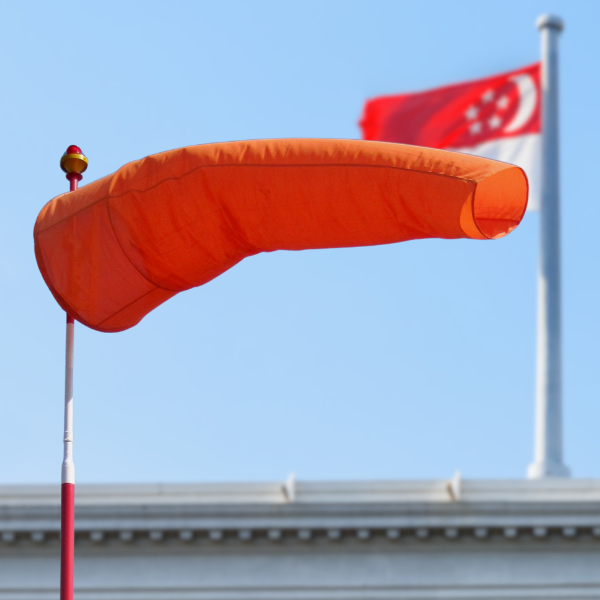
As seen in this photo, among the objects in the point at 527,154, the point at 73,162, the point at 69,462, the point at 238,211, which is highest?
the point at 527,154

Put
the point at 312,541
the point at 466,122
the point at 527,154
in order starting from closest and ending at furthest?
the point at 312,541 < the point at 466,122 < the point at 527,154

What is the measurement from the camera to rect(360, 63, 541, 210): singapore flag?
79.3 ft

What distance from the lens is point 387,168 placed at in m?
7.84

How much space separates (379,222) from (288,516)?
13.6 m

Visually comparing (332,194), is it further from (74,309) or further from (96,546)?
(96,546)

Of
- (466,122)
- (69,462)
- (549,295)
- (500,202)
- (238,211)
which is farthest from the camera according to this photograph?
(466,122)

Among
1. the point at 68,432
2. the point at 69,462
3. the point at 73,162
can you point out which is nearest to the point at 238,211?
the point at 73,162

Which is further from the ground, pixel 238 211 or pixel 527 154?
pixel 527 154

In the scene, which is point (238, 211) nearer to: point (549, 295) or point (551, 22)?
point (549, 295)

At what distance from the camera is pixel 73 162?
31.1 feet

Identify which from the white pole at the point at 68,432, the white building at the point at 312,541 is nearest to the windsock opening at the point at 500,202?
the white pole at the point at 68,432

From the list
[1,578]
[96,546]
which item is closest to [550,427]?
[96,546]

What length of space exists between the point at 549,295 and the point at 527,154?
287cm

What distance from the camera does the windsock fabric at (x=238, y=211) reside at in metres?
7.76
